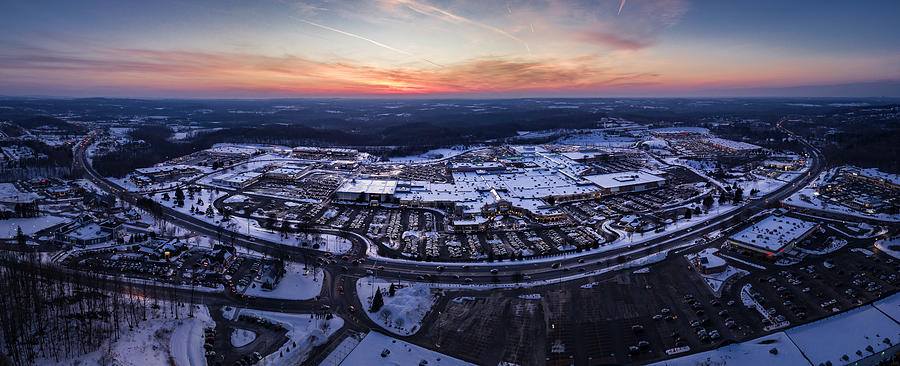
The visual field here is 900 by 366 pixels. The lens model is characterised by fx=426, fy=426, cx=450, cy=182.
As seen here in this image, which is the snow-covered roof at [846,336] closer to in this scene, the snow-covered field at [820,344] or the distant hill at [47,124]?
the snow-covered field at [820,344]

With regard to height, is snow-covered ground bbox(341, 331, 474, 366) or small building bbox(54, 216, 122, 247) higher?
small building bbox(54, 216, 122, 247)

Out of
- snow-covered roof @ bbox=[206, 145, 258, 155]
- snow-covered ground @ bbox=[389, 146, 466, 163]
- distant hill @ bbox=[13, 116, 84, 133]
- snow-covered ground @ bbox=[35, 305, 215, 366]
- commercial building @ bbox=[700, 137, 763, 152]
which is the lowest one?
snow-covered ground @ bbox=[35, 305, 215, 366]

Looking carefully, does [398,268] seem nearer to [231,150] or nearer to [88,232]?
[88,232]

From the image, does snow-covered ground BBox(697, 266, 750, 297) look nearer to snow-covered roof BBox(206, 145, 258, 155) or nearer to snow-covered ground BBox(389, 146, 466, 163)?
snow-covered ground BBox(389, 146, 466, 163)

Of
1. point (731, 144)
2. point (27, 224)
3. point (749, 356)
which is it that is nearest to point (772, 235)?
point (749, 356)

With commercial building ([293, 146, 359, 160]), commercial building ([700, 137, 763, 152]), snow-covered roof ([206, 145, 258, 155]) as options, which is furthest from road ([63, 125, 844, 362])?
commercial building ([700, 137, 763, 152])

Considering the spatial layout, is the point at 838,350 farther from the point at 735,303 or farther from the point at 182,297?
the point at 182,297

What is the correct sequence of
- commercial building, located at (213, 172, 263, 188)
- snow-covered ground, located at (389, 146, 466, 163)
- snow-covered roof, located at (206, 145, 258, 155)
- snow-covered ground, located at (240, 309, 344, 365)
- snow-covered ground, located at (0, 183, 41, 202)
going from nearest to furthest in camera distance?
snow-covered ground, located at (240, 309, 344, 365), snow-covered ground, located at (0, 183, 41, 202), commercial building, located at (213, 172, 263, 188), snow-covered ground, located at (389, 146, 466, 163), snow-covered roof, located at (206, 145, 258, 155)

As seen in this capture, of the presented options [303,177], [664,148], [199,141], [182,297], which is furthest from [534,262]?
[199,141]
